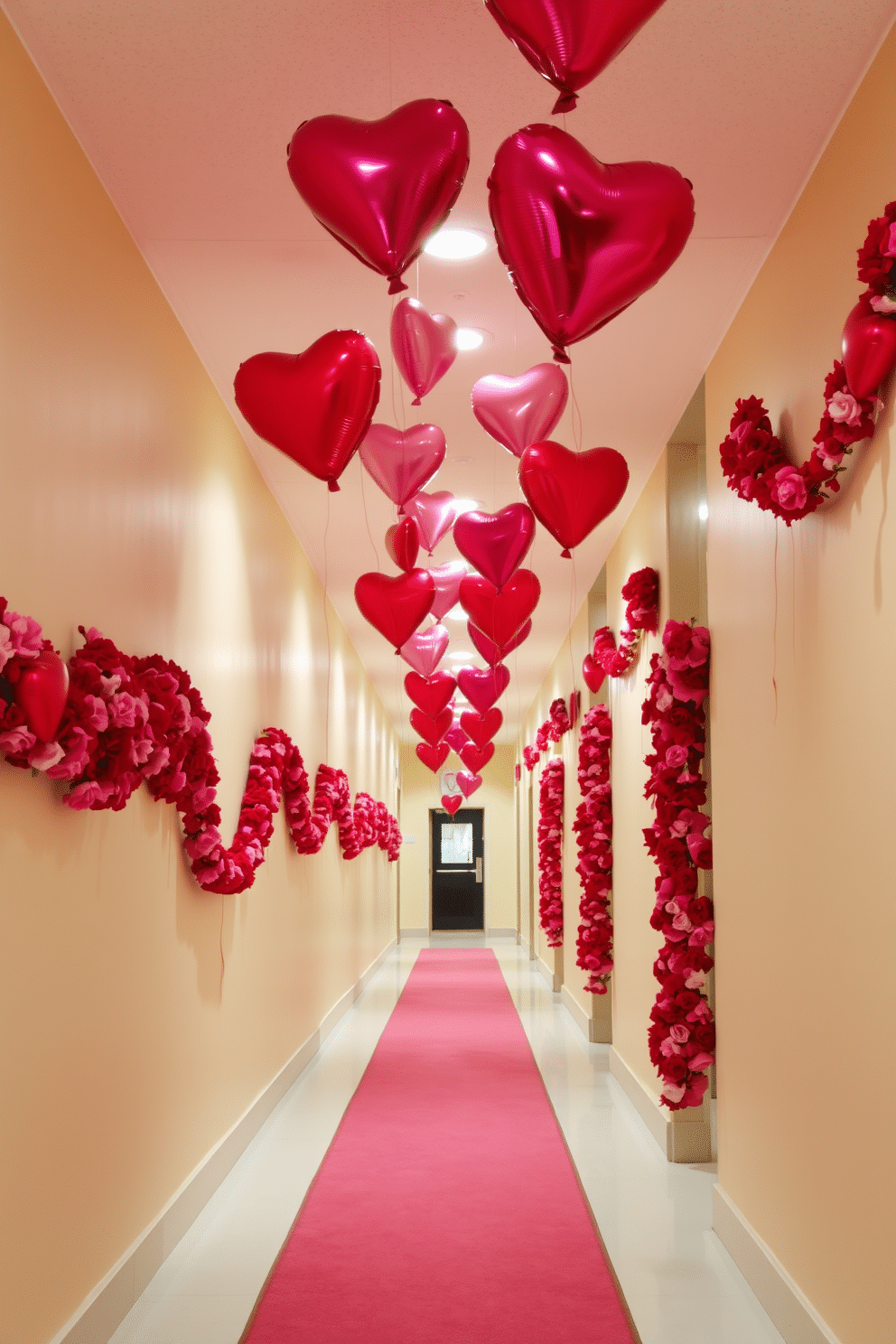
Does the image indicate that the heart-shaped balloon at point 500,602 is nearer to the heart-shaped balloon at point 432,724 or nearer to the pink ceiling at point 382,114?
the pink ceiling at point 382,114

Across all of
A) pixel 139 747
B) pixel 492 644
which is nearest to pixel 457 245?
pixel 139 747

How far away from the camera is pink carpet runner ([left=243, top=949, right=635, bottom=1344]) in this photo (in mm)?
2984

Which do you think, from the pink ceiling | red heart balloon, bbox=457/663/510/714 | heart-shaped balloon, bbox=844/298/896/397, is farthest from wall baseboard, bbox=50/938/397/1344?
the pink ceiling

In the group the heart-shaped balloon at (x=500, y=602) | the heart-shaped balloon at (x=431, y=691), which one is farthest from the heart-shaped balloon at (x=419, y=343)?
the heart-shaped balloon at (x=431, y=691)

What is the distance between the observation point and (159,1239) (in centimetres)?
334

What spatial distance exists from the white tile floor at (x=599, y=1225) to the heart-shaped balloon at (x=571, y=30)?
294 centimetres

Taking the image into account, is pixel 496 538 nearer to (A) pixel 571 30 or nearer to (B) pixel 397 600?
(B) pixel 397 600

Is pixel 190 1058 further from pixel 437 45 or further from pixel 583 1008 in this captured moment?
pixel 583 1008

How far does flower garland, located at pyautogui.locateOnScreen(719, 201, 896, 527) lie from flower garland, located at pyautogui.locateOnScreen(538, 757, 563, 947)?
6633 millimetres

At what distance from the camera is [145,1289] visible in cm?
317

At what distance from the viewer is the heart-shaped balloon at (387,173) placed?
2.03 meters

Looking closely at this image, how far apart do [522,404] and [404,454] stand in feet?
1.49

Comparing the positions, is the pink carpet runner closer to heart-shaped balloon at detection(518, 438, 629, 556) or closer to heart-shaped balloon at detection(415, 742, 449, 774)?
heart-shaped balloon at detection(518, 438, 629, 556)

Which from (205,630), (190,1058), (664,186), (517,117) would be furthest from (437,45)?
(190,1058)
